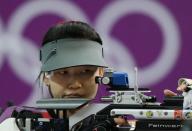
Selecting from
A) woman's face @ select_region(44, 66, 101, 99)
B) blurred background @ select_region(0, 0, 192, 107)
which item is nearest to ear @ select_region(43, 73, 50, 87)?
woman's face @ select_region(44, 66, 101, 99)

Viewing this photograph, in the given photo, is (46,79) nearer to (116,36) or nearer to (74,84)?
(74,84)

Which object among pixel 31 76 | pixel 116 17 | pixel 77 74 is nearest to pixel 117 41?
pixel 116 17

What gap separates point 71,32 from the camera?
904mm

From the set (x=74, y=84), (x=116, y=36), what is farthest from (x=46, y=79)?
(x=116, y=36)

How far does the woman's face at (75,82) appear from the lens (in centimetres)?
87

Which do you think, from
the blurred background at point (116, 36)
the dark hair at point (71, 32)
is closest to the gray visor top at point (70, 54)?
the dark hair at point (71, 32)

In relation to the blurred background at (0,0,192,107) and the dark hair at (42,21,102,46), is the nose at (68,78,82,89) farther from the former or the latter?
the blurred background at (0,0,192,107)

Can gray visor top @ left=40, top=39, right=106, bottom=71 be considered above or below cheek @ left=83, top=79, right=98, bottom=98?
above

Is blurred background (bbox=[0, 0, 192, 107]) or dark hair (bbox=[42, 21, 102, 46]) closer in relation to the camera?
dark hair (bbox=[42, 21, 102, 46])

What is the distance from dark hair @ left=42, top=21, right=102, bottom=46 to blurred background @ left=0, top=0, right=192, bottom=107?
3.04 feet

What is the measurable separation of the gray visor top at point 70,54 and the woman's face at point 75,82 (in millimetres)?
19

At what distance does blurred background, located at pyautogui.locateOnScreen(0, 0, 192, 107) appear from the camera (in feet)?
6.18

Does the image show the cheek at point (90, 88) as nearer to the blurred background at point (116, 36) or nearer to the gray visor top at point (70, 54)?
the gray visor top at point (70, 54)

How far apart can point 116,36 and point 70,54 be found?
1.07 metres
